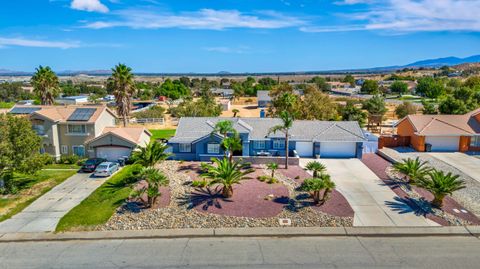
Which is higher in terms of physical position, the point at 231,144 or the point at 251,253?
the point at 231,144

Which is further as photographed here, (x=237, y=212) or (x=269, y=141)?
(x=269, y=141)

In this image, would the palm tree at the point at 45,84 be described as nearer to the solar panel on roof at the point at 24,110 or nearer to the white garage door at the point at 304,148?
the solar panel on roof at the point at 24,110

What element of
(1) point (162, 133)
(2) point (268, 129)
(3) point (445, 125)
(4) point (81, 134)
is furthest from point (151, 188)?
(3) point (445, 125)

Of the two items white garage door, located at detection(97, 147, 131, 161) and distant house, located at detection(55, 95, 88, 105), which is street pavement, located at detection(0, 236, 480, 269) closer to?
white garage door, located at detection(97, 147, 131, 161)

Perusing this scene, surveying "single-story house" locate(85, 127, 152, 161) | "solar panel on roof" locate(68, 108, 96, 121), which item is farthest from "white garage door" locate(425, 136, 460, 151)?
"solar panel on roof" locate(68, 108, 96, 121)

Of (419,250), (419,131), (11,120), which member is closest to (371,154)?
(419,131)

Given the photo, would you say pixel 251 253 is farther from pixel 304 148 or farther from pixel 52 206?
pixel 304 148

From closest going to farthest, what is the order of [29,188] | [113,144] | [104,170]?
[29,188] → [104,170] → [113,144]
